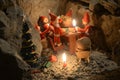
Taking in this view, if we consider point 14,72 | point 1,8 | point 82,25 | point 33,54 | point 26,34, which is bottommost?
point 14,72

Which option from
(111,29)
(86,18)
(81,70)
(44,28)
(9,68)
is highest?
(86,18)

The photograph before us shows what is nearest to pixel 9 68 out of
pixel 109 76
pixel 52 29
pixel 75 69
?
pixel 75 69

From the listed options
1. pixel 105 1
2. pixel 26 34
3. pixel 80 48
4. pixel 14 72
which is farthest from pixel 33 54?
pixel 105 1

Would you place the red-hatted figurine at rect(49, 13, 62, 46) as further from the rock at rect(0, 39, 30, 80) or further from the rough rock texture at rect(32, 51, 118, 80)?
the rock at rect(0, 39, 30, 80)

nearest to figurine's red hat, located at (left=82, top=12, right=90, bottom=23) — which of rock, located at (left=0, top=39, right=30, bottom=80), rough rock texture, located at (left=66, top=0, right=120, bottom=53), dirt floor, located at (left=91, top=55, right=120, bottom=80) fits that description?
rough rock texture, located at (left=66, top=0, right=120, bottom=53)

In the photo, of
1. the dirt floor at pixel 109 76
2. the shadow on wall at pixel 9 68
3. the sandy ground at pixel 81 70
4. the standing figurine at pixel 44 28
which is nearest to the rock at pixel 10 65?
the shadow on wall at pixel 9 68

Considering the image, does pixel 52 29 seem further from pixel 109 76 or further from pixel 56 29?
pixel 109 76

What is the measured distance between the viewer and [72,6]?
19.1ft

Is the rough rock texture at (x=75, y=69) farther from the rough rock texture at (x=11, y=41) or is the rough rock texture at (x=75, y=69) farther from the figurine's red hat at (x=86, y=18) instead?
the figurine's red hat at (x=86, y=18)

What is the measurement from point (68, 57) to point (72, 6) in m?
1.49

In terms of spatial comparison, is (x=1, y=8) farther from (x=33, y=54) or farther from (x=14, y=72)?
(x=14, y=72)

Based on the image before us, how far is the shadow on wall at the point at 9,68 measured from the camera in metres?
3.13

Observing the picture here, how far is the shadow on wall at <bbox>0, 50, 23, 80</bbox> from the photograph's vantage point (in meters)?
3.13

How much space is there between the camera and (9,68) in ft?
10.4
